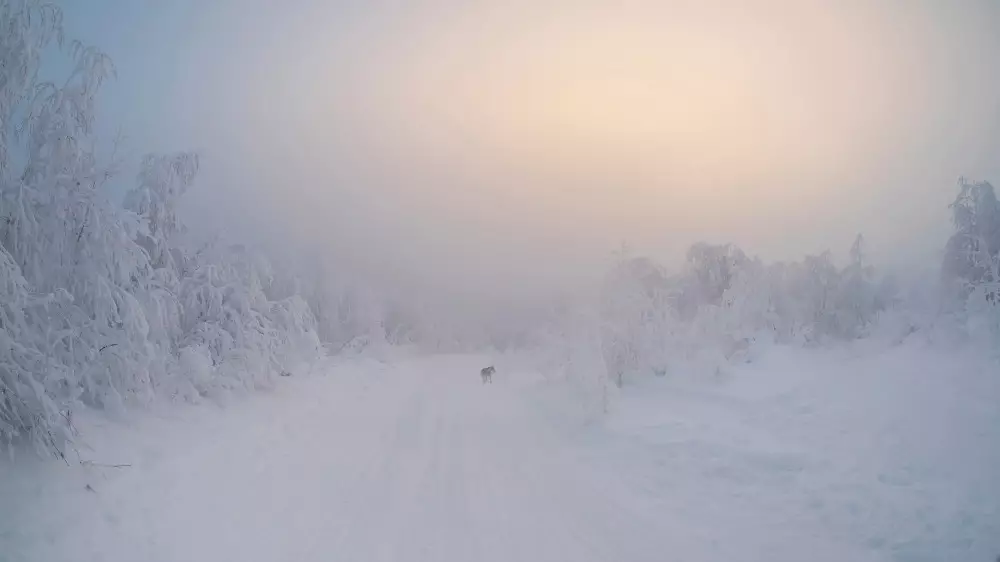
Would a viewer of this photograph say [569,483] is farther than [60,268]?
Yes

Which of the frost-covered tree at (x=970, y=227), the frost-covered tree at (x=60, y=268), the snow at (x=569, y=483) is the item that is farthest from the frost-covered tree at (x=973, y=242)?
the frost-covered tree at (x=60, y=268)

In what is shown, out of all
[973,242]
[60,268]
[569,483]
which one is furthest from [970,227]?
[60,268]

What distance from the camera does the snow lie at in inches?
271

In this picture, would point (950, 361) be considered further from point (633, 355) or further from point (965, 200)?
point (633, 355)

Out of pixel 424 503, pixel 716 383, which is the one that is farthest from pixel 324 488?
pixel 716 383

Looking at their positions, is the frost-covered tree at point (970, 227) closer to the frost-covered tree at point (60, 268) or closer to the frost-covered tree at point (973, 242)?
the frost-covered tree at point (973, 242)

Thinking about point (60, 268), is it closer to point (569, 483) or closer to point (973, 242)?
point (569, 483)

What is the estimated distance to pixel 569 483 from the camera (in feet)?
34.4

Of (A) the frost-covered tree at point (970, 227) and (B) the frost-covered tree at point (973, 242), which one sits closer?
(B) the frost-covered tree at point (973, 242)

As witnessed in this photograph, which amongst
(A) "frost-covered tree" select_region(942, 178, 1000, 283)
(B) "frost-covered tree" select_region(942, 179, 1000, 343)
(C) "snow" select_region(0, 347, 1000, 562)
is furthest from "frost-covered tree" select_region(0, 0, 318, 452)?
(A) "frost-covered tree" select_region(942, 178, 1000, 283)

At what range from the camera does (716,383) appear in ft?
59.2

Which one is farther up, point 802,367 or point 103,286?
point 103,286

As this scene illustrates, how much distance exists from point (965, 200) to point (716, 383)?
9.88 metres

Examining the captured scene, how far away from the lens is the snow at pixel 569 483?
6887mm
